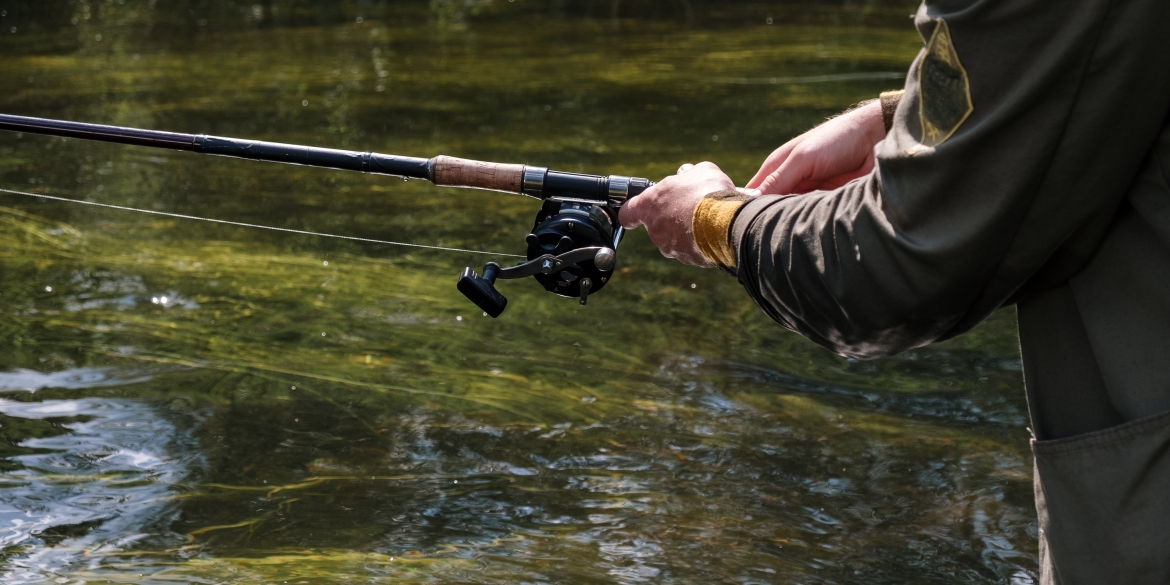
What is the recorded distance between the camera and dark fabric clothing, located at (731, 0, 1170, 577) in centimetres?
Result: 102

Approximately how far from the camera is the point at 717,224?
1.37 metres

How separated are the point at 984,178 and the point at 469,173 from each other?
3.66 ft

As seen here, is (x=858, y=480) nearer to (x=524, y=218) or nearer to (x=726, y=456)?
(x=726, y=456)

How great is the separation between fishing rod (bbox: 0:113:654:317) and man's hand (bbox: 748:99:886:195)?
0.20 meters

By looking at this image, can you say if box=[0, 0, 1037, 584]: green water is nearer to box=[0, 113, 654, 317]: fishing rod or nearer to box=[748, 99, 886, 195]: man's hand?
box=[0, 113, 654, 317]: fishing rod

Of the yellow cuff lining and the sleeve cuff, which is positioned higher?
the sleeve cuff

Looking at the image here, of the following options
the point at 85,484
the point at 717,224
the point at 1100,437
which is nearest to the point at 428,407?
the point at 85,484

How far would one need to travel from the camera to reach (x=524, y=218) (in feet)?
15.0

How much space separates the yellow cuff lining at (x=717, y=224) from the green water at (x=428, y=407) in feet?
3.44

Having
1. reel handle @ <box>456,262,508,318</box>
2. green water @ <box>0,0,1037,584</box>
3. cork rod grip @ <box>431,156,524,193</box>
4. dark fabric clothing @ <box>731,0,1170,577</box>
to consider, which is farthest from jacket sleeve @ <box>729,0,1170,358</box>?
green water @ <box>0,0,1037,584</box>

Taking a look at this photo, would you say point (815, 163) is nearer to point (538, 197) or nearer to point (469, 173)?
point (538, 197)

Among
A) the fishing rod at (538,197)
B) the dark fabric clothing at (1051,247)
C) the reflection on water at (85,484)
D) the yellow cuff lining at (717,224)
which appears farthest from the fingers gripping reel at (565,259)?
the reflection on water at (85,484)

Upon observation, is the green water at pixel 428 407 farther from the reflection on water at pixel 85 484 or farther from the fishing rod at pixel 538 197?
the fishing rod at pixel 538 197

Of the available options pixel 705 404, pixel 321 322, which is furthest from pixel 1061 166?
pixel 321 322
